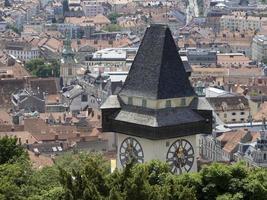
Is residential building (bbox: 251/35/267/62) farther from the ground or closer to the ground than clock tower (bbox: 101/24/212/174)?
closer to the ground

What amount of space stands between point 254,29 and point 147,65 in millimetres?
93965

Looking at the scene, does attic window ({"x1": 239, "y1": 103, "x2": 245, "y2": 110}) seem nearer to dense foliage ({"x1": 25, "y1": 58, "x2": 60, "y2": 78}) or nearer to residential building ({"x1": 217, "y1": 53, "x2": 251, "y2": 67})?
residential building ({"x1": 217, "y1": 53, "x2": 251, "y2": 67})

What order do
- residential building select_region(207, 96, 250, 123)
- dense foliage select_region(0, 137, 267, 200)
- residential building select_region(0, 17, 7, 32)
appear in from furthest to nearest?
residential building select_region(0, 17, 7, 32) < residential building select_region(207, 96, 250, 123) < dense foliage select_region(0, 137, 267, 200)

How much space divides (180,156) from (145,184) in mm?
2445

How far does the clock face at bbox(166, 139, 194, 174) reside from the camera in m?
16.1

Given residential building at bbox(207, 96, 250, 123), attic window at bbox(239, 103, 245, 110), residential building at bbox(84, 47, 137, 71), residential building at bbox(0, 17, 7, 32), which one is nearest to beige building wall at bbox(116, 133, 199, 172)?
residential building at bbox(207, 96, 250, 123)

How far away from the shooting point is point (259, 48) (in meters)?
94.2

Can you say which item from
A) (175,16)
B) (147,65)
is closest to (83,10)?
(175,16)

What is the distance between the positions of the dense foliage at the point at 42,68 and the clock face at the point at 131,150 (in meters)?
63.9

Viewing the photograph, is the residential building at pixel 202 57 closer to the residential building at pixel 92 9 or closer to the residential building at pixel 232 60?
the residential building at pixel 232 60

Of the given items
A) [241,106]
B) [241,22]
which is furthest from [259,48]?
[241,106]

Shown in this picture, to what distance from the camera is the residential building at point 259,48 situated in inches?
3656

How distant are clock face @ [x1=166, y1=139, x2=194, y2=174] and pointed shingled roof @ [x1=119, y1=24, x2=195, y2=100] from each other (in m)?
0.82

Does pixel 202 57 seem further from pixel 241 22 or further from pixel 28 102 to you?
pixel 241 22
